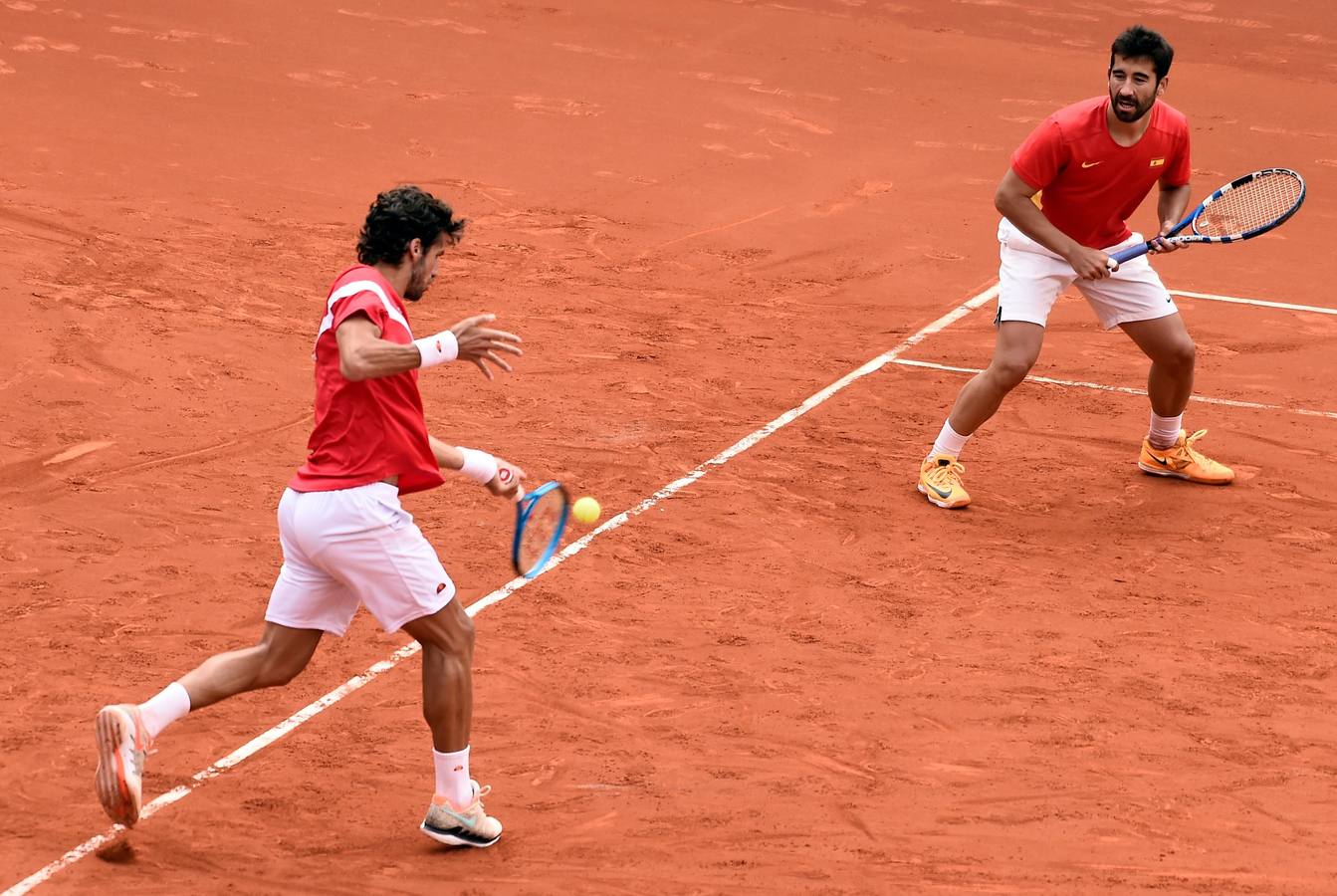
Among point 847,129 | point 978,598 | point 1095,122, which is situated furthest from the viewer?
point 847,129

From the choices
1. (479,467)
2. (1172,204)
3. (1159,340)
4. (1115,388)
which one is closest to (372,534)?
(479,467)

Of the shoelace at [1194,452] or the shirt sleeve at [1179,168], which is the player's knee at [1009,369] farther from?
the shoelace at [1194,452]

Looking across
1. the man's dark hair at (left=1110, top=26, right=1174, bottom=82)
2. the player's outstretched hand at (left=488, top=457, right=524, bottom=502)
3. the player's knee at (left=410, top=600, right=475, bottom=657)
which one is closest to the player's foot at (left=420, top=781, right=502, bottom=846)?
the player's knee at (left=410, top=600, right=475, bottom=657)

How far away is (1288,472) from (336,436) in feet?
20.0

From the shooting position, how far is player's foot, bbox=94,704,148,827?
196 inches

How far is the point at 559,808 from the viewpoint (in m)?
5.69

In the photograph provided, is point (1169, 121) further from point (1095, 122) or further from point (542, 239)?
point (542, 239)

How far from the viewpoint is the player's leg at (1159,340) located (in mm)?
8461

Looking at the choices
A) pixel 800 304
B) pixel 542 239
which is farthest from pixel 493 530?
pixel 542 239

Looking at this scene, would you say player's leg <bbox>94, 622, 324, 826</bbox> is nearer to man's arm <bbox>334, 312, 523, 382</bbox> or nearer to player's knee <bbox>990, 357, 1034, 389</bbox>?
man's arm <bbox>334, 312, 523, 382</bbox>

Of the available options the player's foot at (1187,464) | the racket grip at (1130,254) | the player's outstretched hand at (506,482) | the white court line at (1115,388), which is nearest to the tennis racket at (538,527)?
the player's outstretched hand at (506,482)

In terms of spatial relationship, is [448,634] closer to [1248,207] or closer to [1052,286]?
[1052,286]

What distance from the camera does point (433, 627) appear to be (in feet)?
17.1

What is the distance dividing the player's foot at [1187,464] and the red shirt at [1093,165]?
4.48 feet
